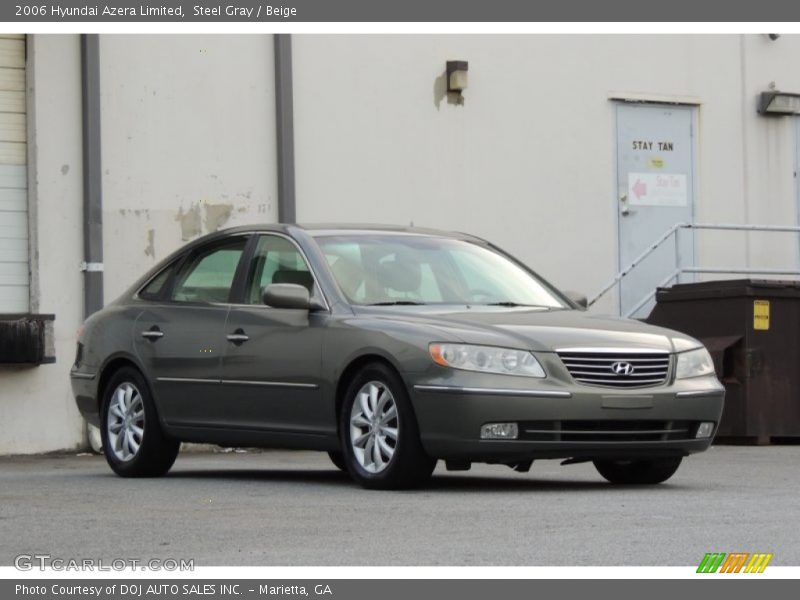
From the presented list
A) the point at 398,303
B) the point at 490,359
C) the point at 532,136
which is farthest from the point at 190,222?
the point at 490,359

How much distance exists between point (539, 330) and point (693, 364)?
3.23ft

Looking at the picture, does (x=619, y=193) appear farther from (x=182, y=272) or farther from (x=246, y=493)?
(x=246, y=493)

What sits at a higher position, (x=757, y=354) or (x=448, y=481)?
(x=757, y=354)

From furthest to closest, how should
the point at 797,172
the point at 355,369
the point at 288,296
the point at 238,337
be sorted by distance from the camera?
the point at 797,172 → the point at 238,337 → the point at 288,296 → the point at 355,369

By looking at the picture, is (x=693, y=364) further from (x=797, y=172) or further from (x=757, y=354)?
(x=797, y=172)

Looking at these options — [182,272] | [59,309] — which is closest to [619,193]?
[59,309]

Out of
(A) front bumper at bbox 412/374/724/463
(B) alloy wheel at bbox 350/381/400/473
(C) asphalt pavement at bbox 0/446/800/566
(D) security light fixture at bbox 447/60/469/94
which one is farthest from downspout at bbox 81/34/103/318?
(A) front bumper at bbox 412/374/724/463

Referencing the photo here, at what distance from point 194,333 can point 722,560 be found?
17.9 ft

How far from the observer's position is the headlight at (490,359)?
1020 centimetres

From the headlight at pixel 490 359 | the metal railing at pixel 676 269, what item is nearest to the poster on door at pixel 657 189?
the metal railing at pixel 676 269

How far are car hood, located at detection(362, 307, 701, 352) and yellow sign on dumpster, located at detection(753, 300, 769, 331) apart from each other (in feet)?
22.1

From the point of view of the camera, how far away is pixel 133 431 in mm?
12312

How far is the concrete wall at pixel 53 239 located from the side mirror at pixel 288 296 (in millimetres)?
6957
